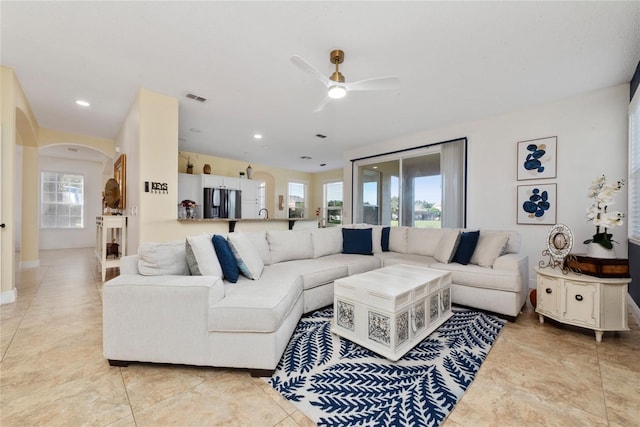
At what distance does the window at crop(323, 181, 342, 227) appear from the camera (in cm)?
922

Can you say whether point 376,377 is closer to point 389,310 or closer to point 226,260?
point 389,310

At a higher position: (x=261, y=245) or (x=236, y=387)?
(x=261, y=245)

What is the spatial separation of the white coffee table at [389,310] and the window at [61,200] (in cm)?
913

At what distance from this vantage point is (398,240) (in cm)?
402

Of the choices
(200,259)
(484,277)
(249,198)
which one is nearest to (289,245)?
(200,259)

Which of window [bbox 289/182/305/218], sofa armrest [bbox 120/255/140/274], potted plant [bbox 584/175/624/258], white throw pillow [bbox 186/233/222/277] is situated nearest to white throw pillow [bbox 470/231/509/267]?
potted plant [bbox 584/175/624/258]

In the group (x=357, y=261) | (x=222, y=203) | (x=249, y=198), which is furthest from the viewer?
(x=249, y=198)

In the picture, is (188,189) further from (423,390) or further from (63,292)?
(423,390)

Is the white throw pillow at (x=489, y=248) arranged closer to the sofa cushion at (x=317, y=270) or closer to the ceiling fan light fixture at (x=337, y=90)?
the sofa cushion at (x=317, y=270)

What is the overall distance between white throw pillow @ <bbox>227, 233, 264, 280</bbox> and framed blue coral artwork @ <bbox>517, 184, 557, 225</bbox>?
374cm

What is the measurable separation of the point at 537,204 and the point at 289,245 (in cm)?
343

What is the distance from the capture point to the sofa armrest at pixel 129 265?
1.96m

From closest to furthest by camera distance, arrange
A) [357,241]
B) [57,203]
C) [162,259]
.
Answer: [162,259] → [357,241] → [57,203]

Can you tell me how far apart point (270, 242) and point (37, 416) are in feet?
6.98
